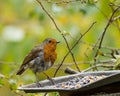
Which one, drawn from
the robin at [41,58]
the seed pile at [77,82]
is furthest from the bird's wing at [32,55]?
the seed pile at [77,82]

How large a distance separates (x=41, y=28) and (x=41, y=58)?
1.25 metres

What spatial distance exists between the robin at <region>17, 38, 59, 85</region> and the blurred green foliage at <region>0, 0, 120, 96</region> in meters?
0.18

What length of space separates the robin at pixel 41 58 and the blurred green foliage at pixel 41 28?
18 centimetres

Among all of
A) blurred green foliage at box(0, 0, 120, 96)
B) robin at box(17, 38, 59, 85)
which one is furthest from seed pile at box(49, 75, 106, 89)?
blurred green foliage at box(0, 0, 120, 96)

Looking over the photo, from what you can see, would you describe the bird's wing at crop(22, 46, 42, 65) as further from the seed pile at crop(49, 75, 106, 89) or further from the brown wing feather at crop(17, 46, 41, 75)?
the seed pile at crop(49, 75, 106, 89)

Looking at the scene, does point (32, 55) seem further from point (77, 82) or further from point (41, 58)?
point (77, 82)

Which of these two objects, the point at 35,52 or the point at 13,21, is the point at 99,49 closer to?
the point at 35,52

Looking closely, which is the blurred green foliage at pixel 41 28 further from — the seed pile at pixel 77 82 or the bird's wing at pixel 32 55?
the seed pile at pixel 77 82

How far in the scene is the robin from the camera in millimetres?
6188

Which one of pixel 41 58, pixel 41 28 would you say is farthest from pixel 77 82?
pixel 41 28

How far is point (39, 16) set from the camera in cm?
700

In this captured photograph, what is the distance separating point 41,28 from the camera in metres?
7.51

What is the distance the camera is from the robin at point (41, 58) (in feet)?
20.3

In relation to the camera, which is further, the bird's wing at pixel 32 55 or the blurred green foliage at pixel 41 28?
the blurred green foliage at pixel 41 28
